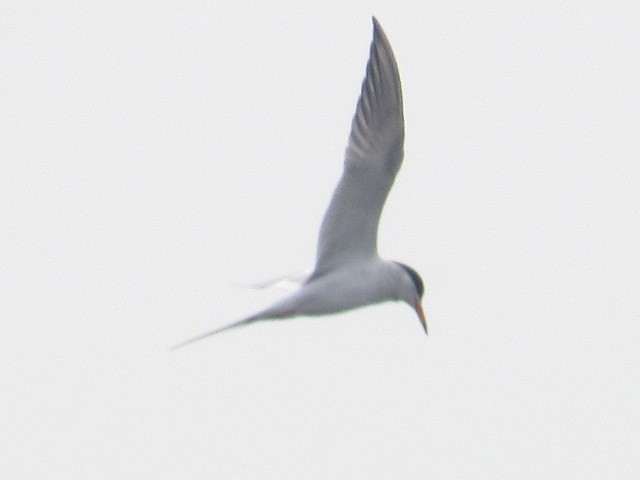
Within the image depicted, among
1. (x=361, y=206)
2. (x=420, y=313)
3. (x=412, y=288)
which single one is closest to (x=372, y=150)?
(x=361, y=206)

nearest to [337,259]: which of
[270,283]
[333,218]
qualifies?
[333,218]

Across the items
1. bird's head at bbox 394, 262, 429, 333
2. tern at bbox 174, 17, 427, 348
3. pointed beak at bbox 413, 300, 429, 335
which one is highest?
tern at bbox 174, 17, 427, 348

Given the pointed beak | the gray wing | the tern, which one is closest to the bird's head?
the pointed beak

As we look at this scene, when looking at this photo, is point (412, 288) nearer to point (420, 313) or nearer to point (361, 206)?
point (420, 313)

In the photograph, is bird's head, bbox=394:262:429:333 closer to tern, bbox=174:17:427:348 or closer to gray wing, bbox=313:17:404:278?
tern, bbox=174:17:427:348

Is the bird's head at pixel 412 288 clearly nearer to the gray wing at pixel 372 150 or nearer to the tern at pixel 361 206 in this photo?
the tern at pixel 361 206

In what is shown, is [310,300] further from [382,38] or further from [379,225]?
[382,38]

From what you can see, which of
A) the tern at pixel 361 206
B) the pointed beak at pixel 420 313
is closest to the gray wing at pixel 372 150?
the tern at pixel 361 206
